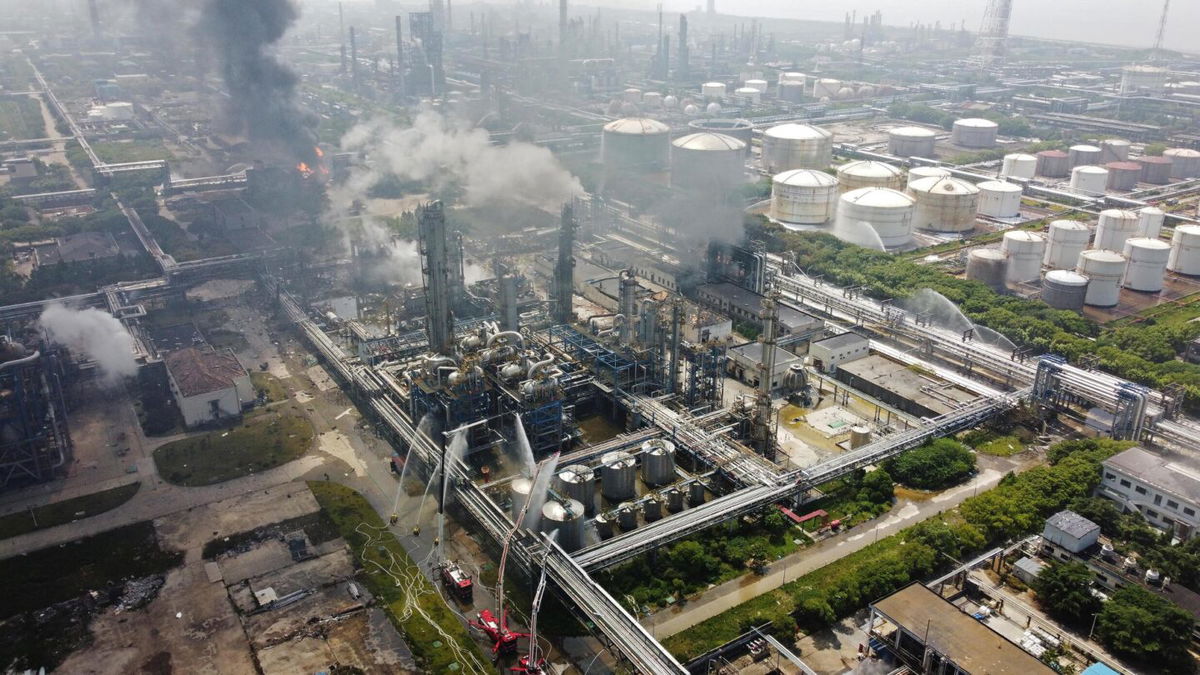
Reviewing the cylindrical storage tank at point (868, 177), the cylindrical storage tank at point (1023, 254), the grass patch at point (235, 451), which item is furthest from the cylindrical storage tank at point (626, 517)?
the cylindrical storage tank at point (868, 177)

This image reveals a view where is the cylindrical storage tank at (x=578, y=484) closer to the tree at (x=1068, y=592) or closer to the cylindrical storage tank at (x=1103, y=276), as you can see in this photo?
the tree at (x=1068, y=592)

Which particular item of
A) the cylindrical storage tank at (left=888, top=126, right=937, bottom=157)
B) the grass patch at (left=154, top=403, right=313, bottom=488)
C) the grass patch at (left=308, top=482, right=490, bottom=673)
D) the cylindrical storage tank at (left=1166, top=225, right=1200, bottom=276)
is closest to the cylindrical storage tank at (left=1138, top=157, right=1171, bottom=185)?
the cylindrical storage tank at (left=888, top=126, right=937, bottom=157)

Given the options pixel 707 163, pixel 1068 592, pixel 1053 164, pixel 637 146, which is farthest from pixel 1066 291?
pixel 1053 164

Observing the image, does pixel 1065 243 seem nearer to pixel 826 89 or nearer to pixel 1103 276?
pixel 1103 276

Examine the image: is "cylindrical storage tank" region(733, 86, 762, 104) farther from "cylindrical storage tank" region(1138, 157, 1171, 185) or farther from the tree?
the tree

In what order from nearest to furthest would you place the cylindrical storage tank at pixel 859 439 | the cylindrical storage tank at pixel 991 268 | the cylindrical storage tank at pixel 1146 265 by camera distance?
the cylindrical storage tank at pixel 859 439, the cylindrical storage tank at pixel 991 268, the cylindrical storage tank at pixel 1146 265

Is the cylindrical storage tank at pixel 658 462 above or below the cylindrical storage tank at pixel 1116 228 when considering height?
below

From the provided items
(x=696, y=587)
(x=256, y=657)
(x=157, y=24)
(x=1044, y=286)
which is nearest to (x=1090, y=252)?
(x=1044, y=286)
